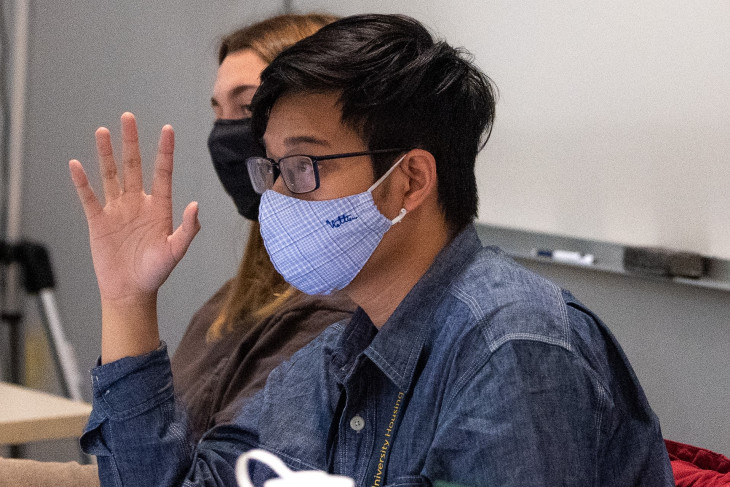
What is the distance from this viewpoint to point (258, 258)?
1.62 meters

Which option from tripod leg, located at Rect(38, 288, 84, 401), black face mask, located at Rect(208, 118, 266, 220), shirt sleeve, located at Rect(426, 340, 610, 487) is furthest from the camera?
tripod leg, located at Rect(38, 288, 84, 401)

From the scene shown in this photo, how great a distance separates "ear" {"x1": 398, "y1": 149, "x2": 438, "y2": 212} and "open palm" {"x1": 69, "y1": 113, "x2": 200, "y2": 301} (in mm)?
302

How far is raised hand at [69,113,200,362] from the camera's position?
1.11 metres

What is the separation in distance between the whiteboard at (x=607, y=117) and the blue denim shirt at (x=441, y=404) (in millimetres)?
556

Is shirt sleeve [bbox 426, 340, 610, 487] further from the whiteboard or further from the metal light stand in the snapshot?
the metal light stand

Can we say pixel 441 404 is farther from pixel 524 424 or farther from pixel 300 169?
pixel 300 169

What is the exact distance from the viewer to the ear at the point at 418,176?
1037mm

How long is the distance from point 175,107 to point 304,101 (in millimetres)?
1644

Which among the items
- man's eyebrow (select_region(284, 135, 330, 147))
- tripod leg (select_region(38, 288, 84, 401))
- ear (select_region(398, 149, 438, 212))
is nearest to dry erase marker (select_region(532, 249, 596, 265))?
ear (select_region(398, 149, 438, 212))

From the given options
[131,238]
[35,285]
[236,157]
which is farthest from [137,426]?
[35,285]

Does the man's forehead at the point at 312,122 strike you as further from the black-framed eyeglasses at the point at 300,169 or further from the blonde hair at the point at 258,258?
the blonde hair at the point at 258,258

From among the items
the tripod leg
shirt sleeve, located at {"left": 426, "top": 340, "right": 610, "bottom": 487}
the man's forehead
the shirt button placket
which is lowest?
the tripod leg

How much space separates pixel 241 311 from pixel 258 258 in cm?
11

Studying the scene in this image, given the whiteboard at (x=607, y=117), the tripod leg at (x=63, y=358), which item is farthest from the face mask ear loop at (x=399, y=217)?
the tripod leg at (x=63, y=358)
